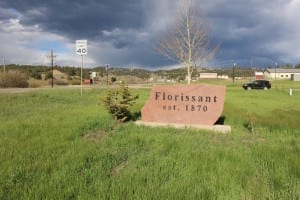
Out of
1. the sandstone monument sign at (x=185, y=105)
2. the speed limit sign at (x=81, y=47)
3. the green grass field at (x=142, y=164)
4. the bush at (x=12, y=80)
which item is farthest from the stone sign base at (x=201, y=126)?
the bush at (x=12, y=80)

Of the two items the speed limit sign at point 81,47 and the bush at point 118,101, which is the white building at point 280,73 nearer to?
the speed limit sign at point 81,47

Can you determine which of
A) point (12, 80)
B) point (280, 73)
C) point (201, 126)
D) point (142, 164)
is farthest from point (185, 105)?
point (280, 73)

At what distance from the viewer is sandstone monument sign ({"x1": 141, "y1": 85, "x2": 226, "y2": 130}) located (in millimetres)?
9922

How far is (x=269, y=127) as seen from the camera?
9.98 meters

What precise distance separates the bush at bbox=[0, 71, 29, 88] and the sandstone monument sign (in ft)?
132

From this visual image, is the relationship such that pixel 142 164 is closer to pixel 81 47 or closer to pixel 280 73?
pixel 81 47

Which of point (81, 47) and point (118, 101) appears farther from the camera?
point (81, 47)

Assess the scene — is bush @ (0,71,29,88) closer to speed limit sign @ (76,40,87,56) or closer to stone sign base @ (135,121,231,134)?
speed limit sign @ (76,40,87,56)

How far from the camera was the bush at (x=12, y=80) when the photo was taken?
1801 inches

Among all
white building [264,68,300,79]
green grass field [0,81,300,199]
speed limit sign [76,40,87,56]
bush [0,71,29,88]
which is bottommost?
green grass field [0,81,300,199]

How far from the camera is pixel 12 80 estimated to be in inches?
1848

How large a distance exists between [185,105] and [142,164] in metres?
5.05

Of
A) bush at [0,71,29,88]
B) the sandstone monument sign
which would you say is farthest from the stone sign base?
bush at [0,71,29,88]

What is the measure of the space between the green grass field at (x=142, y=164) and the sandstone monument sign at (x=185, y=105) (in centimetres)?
133
